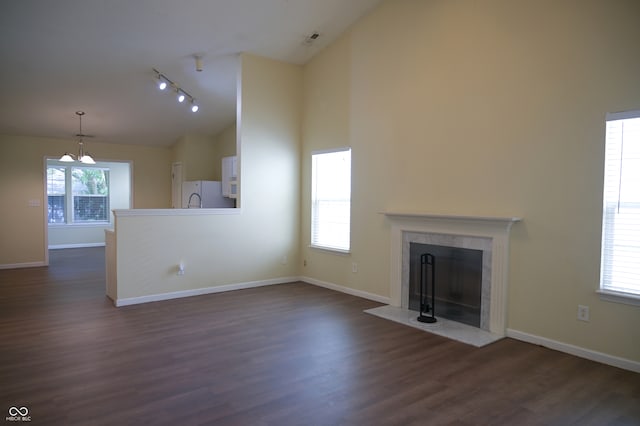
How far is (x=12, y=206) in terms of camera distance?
780 cm

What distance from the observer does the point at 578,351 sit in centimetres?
350

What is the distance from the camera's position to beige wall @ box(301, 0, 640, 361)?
3379 millimetres

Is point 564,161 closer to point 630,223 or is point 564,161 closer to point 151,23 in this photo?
point 630,223

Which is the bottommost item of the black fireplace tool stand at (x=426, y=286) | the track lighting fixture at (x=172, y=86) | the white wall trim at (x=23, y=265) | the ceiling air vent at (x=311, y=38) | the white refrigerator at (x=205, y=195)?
the white wall trim at (x=23, y=265)

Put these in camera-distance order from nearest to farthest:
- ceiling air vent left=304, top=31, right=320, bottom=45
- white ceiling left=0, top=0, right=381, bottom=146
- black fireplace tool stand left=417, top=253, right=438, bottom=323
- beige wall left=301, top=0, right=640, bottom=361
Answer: beige wall left=301, top=0, right=640, bottom=361, black fireplace tool stand left=417, top=253, right=438, bottom=323, white ceiling left=0, top=0, right=381, bottom=146, ceiling air vent left=304, top=31, right=320, bottom=45

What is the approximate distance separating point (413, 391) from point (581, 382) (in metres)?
1.31

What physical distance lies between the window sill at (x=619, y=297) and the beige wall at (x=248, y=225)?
430 cm

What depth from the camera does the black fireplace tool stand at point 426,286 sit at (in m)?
4.41

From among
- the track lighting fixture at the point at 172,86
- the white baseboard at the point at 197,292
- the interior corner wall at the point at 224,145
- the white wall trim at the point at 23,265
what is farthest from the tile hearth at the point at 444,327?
the white wall trim at the point at 23,265

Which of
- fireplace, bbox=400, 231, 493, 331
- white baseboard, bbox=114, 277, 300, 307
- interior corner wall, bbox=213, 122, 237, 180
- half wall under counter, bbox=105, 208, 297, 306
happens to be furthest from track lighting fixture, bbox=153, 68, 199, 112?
fireplace, bbox=400, 231, 493, 331

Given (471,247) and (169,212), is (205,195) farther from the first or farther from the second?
(471,247)

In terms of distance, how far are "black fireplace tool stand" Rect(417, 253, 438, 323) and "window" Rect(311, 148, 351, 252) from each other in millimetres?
1345

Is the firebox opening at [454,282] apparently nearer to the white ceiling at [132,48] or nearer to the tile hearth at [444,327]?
the tile hearth at [444,327]

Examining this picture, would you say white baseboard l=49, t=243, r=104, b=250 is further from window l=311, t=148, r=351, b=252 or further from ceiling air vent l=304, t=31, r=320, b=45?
ceiling air vent l=304, t=31, r=320, b=45
